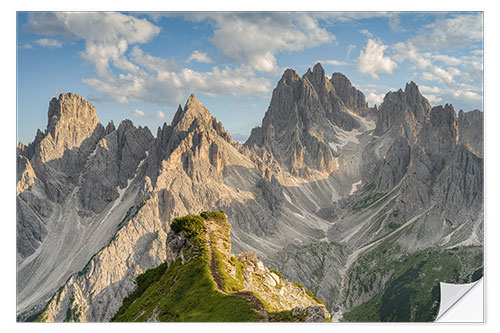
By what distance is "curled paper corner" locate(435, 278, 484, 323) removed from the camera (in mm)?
27859

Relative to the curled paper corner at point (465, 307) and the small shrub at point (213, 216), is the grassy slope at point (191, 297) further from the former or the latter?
the curled paper corner at point (465, 307)

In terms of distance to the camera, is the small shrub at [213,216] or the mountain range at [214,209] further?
the mountain range at [214,209]

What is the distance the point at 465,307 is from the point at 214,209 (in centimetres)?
10924

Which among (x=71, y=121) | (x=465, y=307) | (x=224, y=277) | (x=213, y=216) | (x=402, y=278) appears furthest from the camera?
(x=71, y=121)

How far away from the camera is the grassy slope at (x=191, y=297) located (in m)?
23.1

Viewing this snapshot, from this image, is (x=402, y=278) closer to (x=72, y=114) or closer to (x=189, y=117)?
(x=189, y=117)

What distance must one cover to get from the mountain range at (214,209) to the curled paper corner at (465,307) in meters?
50.9

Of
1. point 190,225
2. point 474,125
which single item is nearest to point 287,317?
point 190,225

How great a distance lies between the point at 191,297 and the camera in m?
25.2

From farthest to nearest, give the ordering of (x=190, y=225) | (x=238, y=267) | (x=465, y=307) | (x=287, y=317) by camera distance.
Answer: (x=190, y=225) → (x=238, y=267) → (x=465, y=307) → (x=287, y=317)

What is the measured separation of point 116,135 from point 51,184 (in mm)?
27398

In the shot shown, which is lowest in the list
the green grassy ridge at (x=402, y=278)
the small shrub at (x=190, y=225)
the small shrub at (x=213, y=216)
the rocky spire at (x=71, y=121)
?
the green grassy ridge at (x=402, y=278)

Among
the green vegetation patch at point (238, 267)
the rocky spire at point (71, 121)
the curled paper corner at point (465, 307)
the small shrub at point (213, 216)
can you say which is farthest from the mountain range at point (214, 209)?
the green vegetation patch at point (238, 267)
